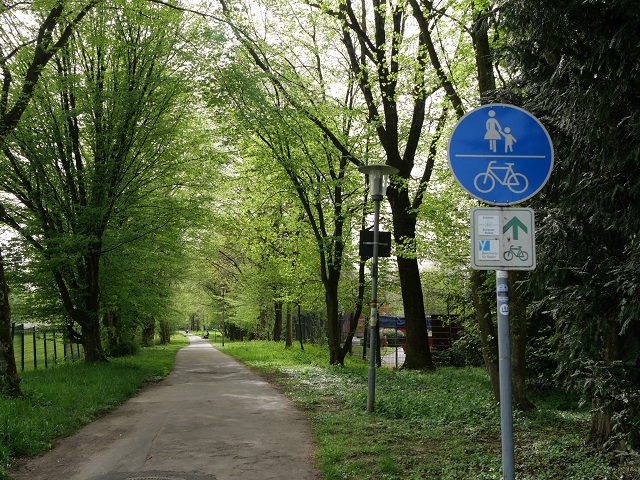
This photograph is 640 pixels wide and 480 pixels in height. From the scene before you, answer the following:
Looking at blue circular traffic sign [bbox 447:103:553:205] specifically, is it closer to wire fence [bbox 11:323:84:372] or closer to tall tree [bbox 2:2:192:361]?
tall tree [bbox 2:2:192:361]

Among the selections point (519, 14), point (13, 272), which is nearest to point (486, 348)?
point (519, 14)

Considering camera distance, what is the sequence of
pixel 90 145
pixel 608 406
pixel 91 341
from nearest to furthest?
pixel 608 406 → pixel 90 145 → pixel 91 341

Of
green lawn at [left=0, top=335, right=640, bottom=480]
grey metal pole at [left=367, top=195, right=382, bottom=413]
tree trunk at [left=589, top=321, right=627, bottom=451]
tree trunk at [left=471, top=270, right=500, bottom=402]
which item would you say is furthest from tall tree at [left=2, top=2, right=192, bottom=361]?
tree trunk at [left=589, top=321, right=627, bottom=451]

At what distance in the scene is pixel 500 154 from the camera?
384 cm

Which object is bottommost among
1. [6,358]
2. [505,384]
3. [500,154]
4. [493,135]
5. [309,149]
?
[6,358]

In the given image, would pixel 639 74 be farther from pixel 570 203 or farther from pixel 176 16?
pixel 176 16

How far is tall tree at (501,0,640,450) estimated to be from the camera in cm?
464

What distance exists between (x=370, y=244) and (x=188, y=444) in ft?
15.7

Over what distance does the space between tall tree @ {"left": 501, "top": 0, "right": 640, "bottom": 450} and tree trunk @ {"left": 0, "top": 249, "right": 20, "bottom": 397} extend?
8.87 m

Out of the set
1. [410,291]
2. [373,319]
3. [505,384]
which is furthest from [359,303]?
[505,384]

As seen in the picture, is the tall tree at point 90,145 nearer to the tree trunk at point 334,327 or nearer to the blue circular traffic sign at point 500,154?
the tree trunk at point 334,327

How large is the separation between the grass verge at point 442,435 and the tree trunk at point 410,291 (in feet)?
11.7

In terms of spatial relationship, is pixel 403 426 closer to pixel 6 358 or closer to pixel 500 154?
pixel 500 154

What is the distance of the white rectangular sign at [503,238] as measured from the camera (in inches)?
145
